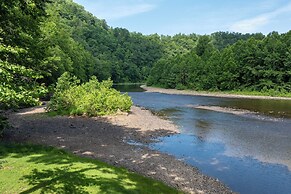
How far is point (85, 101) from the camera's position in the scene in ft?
117

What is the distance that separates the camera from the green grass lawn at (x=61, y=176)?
11795 mm

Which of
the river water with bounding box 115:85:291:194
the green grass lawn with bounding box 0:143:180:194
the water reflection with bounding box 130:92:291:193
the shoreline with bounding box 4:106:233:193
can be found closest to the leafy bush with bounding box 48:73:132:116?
the shoreline with bounding box 4:106:233:193

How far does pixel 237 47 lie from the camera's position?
98125mm

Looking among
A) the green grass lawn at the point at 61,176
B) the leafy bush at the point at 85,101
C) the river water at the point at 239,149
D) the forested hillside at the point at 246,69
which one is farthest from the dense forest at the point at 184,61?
the river water at the point at 239,149

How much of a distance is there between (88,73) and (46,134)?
81.7 m

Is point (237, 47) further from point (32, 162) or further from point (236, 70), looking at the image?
point (32, 162)

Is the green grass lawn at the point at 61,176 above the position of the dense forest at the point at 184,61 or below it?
below

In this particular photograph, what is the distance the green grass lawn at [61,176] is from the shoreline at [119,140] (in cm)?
223

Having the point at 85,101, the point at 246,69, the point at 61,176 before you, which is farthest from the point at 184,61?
the point at 61,176

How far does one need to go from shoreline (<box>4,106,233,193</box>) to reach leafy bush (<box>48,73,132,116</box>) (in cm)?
162

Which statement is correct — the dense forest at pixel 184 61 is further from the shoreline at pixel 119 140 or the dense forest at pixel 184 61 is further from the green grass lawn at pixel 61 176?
the shoreline at pixel 119 140

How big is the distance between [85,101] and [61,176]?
23.2 m

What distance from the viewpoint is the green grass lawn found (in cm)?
1180

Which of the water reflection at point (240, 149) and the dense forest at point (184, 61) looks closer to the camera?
the water reflection at point (240, 149)
